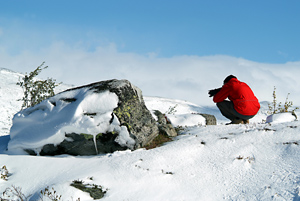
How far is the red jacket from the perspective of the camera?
379 inches

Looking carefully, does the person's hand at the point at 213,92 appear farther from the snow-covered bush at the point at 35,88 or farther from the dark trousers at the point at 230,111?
the snow-covered bush at the point at 35,88

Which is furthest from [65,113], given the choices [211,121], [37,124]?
[211,121]

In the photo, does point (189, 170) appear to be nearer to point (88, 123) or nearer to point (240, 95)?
point (88, 123)

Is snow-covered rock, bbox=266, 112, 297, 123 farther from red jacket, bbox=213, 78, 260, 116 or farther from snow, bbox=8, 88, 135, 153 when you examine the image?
snow, bbox=8, 88, 135, 153

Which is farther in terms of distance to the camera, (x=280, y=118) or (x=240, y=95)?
(x=280, y=118)

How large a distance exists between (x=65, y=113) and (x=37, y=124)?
831 millimetres

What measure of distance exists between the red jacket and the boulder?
2524 mm

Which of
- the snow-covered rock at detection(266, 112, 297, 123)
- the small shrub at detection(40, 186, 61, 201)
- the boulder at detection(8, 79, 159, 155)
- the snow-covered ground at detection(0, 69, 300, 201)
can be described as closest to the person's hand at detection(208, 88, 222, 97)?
the snow-covered ground at detection(0, 69, 300, 201)

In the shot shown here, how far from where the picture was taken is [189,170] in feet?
21.9

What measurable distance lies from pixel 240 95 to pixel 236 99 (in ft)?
0.67

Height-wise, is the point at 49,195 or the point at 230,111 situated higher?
the point at 230,111

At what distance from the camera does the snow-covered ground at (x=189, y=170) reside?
6.00 meters

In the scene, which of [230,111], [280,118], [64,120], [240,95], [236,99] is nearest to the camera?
[64,120]

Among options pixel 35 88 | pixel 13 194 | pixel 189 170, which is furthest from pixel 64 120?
pixel 35 88
